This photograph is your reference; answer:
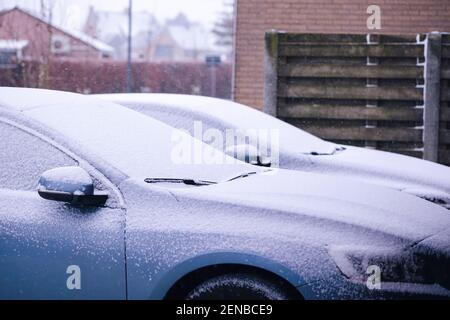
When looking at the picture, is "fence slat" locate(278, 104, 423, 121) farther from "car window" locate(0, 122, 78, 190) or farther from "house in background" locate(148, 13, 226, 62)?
"house in background" locate(148, 13, 226, 62)

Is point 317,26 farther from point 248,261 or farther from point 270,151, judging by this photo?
point 248,261

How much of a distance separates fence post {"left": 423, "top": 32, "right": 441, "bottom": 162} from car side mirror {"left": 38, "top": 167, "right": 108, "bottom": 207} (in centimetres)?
550

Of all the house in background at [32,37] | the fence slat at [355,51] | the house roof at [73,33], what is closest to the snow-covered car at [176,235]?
the fence slat at [355,51]

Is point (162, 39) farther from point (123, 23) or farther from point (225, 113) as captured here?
point (225, 113)

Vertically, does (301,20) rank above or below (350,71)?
above

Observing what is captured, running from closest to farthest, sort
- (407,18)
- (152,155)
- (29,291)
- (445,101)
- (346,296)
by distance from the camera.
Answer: (346,296) → (29,291) → (152,155) → (445,101) → (407,18)

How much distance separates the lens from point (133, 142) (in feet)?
13.2

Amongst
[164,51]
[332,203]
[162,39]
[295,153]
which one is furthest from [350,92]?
[162,39]

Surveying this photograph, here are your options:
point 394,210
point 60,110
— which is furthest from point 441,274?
point 60,110

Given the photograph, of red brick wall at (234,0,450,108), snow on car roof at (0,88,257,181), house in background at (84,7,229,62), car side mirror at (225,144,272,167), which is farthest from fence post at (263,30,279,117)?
house in background at (84,7,229,62)

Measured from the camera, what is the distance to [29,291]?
3457 millimetres

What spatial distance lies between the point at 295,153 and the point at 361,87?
9.46ft

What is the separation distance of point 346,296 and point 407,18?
8074mm

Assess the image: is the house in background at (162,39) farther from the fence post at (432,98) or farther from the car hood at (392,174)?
the car hood at (392,174)
